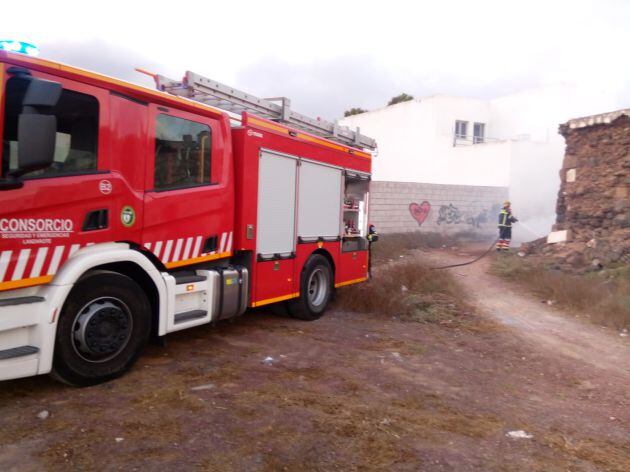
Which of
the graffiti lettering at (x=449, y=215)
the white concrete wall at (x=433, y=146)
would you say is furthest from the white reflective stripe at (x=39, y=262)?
the white concrete wall at (x=433, y=146)

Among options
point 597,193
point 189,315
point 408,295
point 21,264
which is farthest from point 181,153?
point 597,193

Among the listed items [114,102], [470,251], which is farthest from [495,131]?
[114,102]

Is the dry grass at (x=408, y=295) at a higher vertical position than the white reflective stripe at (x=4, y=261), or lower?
lower

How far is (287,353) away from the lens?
18.1 ft

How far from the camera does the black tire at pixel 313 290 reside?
692 cm

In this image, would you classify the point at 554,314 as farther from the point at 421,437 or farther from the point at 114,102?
the point at 114,102

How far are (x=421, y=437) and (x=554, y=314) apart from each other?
598 cm

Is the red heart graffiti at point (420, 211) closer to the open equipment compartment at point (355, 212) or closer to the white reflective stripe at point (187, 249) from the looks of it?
the open equipment compartment at point (355, 212)

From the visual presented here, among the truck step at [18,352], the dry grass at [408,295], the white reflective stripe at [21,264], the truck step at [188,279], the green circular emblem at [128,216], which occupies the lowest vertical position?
the dry grass at [408,295]

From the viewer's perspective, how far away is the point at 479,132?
29375 millimetres

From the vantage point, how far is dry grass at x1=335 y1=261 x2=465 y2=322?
25.9ft

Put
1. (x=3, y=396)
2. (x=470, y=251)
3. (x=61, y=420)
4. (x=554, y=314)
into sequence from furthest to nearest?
1. (x=470, y=251)
2. (x=554, y=314)
3. (x=3, y=396)
4. (x=61, y=420)

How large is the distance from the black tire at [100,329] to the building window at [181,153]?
1.04 m

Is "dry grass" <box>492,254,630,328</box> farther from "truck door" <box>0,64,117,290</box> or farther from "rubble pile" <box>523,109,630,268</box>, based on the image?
"truck door" <box>0,64,117,290</box>
